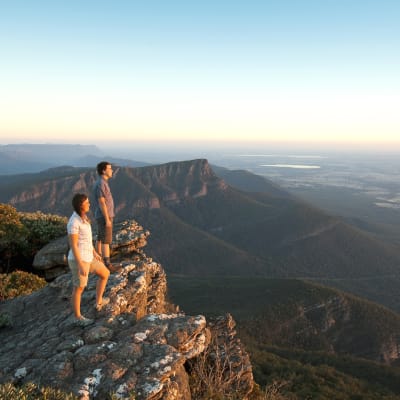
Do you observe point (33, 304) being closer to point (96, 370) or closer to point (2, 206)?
point (96, 370)

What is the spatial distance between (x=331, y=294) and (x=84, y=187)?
132 meters

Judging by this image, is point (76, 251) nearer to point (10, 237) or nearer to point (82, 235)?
point (82, 235)

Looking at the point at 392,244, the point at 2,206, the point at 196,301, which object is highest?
the point at 2,206

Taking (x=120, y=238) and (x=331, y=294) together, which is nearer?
(x=120, y=238)

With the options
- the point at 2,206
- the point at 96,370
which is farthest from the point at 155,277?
the point at 2,206

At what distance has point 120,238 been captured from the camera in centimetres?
1560

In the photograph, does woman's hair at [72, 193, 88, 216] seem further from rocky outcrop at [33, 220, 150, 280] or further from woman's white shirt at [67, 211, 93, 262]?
rocky outcrop at [33, 220, 150, 280]

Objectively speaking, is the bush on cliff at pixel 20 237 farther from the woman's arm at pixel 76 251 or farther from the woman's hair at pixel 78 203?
the woman's hair at pixel 78 203

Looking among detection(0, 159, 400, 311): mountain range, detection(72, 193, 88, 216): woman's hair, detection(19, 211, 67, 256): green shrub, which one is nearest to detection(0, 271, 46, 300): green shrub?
detection(19, 211, 67, 256): green shrub

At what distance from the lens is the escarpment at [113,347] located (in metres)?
6.54

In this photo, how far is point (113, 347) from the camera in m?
7.30

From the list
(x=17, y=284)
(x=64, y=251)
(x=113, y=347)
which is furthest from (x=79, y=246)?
(x=17, y=284)

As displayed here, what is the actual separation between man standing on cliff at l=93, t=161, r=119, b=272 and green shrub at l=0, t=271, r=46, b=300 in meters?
4.94

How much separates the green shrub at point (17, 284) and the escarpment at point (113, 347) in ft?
6.20
